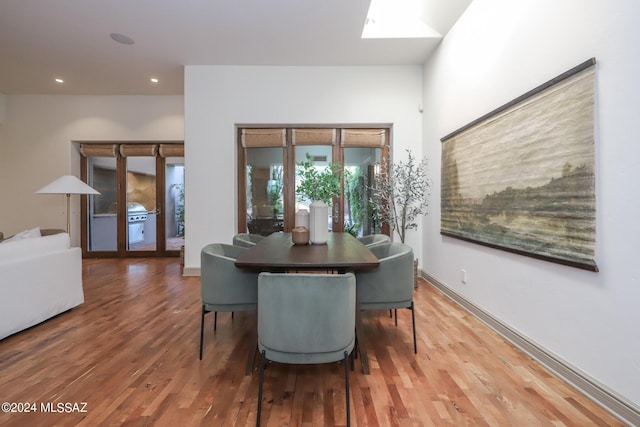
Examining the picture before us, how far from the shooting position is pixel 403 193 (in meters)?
4.38

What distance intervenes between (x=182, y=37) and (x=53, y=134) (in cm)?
424

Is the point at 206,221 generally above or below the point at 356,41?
below

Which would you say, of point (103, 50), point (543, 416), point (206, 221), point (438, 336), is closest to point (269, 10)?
point (103, 50)

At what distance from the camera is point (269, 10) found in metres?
3.25

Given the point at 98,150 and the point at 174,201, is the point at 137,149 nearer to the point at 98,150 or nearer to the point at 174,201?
the point at 98,150

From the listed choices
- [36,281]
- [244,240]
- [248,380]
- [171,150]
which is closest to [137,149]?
[171,150]

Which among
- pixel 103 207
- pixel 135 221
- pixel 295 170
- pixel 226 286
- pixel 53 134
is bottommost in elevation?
pixel 226 286

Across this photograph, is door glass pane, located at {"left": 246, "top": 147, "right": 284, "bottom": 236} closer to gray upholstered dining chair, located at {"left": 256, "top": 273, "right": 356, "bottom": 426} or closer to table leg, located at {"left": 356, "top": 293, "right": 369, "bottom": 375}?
table leg, located at {"left": 356, "top": 293, "right": 369, "bottom": 375}

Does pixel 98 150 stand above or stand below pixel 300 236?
above

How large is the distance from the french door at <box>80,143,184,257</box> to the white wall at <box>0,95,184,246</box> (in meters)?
0.30

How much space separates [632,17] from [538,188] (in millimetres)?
1037

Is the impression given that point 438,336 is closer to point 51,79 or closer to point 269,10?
point 269,10

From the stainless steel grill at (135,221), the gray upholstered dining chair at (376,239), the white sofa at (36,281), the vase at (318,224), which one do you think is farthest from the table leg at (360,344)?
the stainless steel grill at (135,221)

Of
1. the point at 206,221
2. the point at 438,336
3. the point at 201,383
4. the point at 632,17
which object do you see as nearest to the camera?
the point at 632,17
